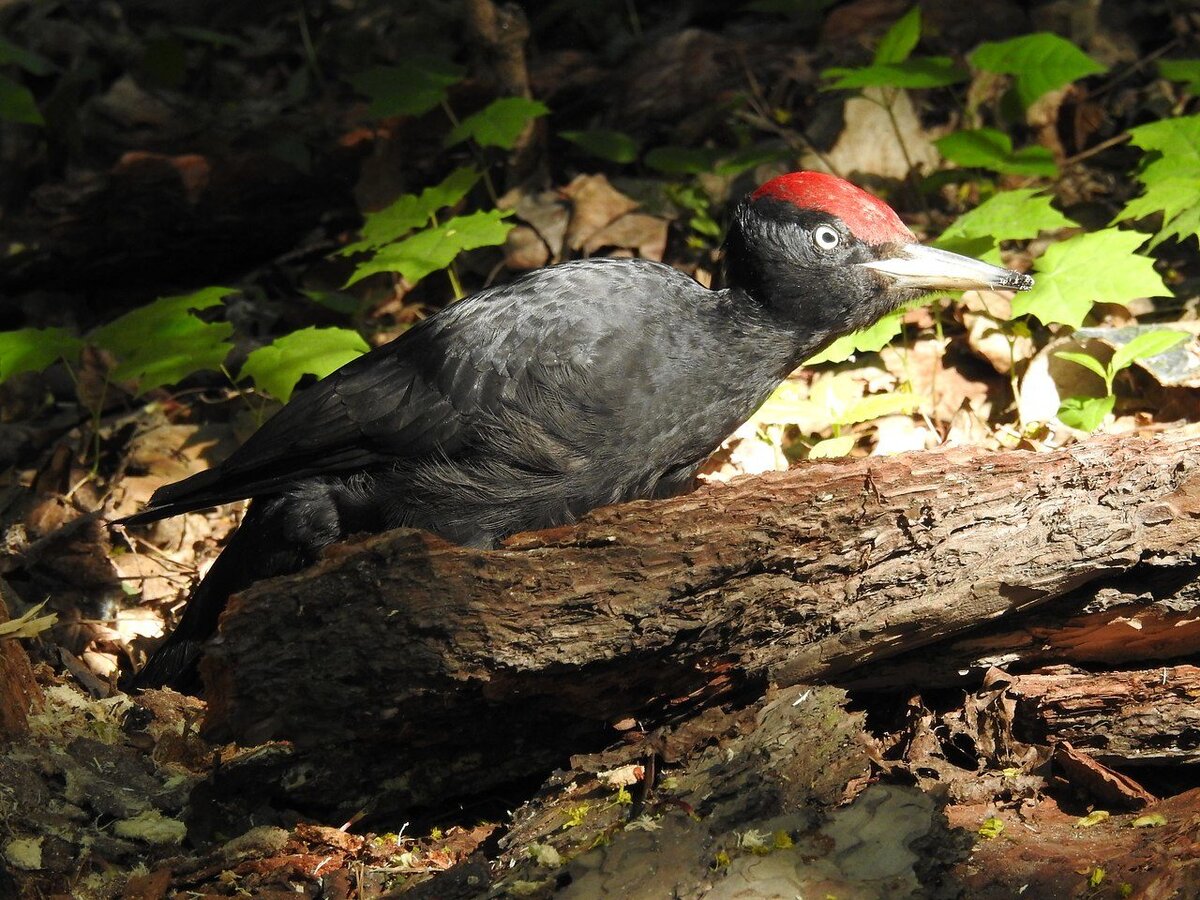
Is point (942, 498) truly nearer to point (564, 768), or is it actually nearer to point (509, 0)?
point (564, 768)

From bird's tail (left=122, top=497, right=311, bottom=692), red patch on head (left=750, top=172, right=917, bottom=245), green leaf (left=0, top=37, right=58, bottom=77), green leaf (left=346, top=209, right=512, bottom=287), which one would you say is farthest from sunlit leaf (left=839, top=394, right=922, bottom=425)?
green leaf (left=0, top=37, right=58, bottom=77)

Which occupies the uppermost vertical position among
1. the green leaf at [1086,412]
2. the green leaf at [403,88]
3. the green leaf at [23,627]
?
the green leaf at [403,88]

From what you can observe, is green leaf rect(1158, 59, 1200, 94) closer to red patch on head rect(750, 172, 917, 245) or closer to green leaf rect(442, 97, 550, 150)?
red patch on head rect(750, 172, 917, 245)

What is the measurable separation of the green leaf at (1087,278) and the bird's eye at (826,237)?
93cm

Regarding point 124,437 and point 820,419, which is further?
point 124,437

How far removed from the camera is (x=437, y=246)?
480cm

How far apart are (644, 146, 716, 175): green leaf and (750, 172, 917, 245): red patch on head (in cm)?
228

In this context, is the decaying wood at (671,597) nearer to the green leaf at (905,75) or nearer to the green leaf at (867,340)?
the green leaf at (867,340)

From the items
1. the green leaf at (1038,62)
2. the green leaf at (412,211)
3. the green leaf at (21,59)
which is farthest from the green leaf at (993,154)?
the green leaf at (21,59)

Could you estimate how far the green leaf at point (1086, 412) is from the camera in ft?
13.8

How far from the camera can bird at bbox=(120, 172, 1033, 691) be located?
355 centimetres

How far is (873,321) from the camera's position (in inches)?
145

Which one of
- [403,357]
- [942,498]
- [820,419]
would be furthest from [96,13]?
[942,498]

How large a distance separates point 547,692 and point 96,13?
23.2 feet
